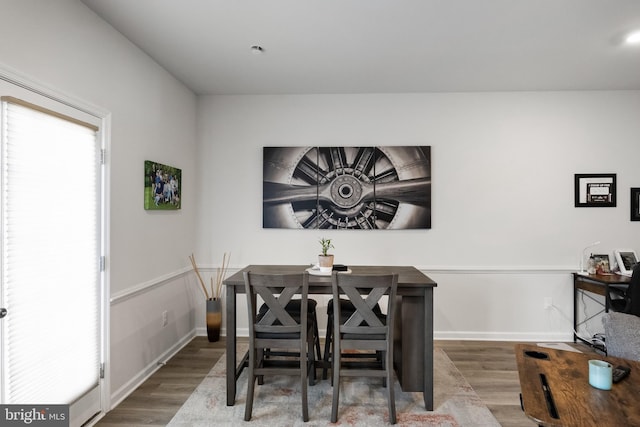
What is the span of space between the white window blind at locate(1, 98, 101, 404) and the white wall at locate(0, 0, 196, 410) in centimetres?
19

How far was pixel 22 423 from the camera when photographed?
5.66ft

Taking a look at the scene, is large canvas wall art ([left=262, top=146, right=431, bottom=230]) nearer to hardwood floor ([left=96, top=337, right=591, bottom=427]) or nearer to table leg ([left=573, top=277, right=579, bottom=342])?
hardwood floor ([left=96, top=337, right=591, bottom=427])

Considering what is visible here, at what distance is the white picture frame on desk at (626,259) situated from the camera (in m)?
3.48

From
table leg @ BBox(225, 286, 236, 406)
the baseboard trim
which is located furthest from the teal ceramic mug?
the baseboard trim

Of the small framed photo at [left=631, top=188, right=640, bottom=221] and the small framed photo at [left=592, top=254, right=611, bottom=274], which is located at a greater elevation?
the small framed photo at [left=631, top=188, right=640, bottom=221]

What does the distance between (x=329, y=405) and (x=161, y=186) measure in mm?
2332

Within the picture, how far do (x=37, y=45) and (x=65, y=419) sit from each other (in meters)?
2.14

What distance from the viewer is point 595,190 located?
12.1ft

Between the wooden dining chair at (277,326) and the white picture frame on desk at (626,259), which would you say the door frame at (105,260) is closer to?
the wooden dining chair at (277,326)

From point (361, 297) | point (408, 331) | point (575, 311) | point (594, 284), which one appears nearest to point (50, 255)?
point (361, 297)

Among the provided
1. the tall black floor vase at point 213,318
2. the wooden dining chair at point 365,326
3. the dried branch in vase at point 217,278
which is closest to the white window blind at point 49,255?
the tall black floor vase at point 213,318

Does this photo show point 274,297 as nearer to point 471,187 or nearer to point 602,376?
point 602,376

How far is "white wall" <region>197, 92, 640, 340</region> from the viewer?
3.69m

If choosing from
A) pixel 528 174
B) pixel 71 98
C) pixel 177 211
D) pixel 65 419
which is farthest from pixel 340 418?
pixel 528 174
